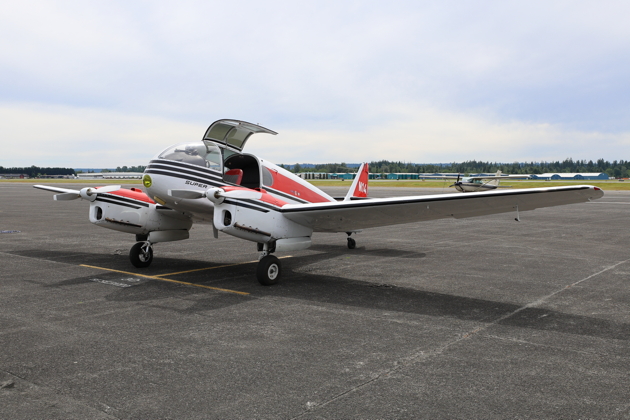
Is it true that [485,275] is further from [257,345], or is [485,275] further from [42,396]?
[42,396]

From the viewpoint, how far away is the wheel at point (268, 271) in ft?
32.2

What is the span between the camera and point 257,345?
6207mm

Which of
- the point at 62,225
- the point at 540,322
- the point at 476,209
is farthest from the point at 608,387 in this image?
the point at 62,225

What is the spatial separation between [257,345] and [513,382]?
3.13m

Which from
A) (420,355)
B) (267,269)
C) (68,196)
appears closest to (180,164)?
(267,269)

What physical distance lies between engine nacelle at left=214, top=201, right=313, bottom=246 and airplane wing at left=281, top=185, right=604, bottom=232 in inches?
9.4

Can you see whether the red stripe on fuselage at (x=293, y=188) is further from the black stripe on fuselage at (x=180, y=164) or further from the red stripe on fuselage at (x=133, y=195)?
the red stripe on fuselage at (x=133, y=195)

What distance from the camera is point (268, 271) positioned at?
32.4 feet

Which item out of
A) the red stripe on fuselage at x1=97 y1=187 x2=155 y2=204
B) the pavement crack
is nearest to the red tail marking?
the red stripe on fuselage at x1=97 y1=187 x2=155 y2=204

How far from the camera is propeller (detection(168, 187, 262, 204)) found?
9.38m

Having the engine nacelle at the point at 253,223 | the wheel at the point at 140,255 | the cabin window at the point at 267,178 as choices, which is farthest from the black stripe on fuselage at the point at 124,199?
the engine nacelle at the point at 253,223

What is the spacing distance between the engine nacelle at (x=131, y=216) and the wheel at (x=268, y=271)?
11.7ft

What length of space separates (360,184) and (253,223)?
803 centimetres

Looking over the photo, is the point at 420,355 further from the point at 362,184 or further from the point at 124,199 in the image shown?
the point at 362,184
